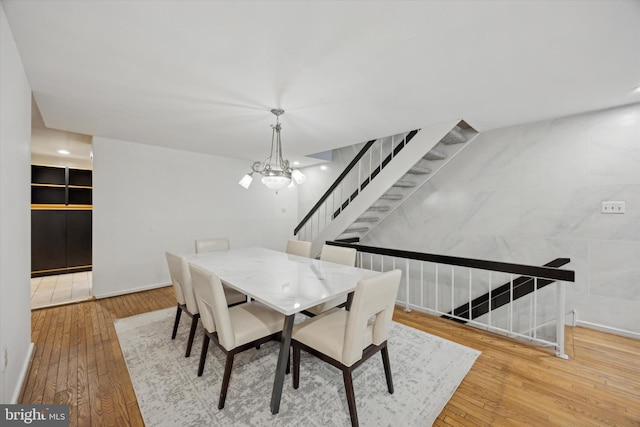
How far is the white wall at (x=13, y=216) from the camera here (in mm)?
1472

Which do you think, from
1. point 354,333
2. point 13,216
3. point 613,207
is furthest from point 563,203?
point 13,216

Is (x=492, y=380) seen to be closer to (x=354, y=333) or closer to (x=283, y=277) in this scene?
(x=354, y=333)

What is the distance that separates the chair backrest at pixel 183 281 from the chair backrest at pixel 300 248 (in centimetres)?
144

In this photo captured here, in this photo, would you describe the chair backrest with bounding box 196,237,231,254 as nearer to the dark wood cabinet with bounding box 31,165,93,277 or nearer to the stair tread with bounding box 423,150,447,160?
the stair tread with bounding box 423,150,447,160

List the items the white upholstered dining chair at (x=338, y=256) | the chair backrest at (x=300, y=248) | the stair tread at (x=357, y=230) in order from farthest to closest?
1. the stair tread at (x=357, y=230)
2. the chair backrest at (x=300, y=248)
3. the white upholstered dining chair at (x=338, y=256)

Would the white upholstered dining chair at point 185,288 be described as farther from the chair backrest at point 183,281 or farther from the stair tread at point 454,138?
the stair tread at point 454,138

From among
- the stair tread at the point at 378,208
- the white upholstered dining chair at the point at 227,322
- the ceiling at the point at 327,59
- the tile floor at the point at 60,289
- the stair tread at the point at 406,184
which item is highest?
the ceiling at the point at 327,59

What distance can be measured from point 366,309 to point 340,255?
4.49ft

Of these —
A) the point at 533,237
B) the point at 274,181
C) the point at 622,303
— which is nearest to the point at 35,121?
the point at 274,181

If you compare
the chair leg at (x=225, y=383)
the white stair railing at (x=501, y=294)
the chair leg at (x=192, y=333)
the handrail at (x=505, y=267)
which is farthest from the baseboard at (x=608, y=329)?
the chair leg at (x=192, y=333)

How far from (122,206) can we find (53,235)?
7.50ft

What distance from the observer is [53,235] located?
483 cm

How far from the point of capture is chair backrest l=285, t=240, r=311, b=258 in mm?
3365

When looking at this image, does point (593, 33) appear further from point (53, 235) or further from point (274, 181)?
point (53, 235)
